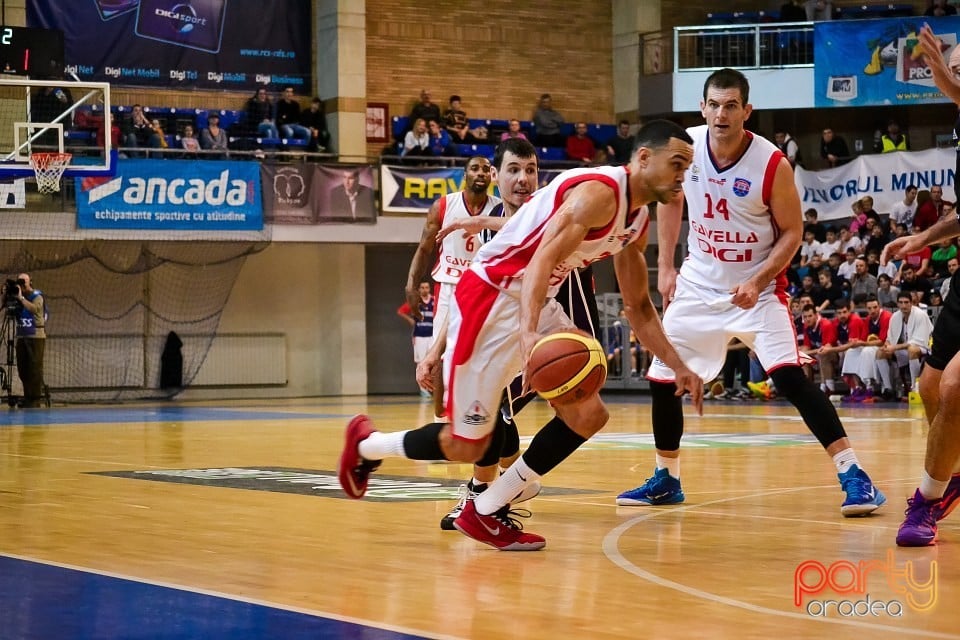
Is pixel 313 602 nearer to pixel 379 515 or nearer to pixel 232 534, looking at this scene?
pixel 232 534

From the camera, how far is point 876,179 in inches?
965

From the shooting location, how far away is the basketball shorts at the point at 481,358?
225 inches

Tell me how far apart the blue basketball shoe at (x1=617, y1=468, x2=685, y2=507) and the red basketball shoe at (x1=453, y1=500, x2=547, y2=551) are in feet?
5.38

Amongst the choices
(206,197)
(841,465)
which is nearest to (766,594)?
(841,465)

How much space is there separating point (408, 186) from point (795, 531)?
1971 cm

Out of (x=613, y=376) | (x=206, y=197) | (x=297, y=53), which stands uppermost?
(x=297, y=53)

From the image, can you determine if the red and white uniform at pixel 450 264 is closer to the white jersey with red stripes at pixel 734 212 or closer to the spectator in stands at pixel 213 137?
the white jersey with red stripes at pixel 734 212

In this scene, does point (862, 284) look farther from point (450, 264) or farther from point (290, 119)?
point (450, 264)

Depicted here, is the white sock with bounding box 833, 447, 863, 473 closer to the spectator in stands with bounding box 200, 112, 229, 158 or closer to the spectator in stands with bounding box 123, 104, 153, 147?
the spectator in stands with bounding box 200, 112, 229, 158

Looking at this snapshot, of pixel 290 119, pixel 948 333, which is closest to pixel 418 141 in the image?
pixel 290 119

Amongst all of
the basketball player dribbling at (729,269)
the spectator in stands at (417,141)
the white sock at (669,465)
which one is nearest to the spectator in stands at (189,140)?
the spectator in stands at (417,141)

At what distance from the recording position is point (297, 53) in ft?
90.3

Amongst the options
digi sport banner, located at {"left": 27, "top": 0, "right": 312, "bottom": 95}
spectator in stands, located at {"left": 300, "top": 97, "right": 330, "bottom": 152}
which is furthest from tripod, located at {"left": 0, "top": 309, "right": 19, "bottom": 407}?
spectator in stands, located at {"left": 300, "top": 97, "right": 330, "bottom": 152}

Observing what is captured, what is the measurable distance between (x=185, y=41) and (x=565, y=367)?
22.4 metres
